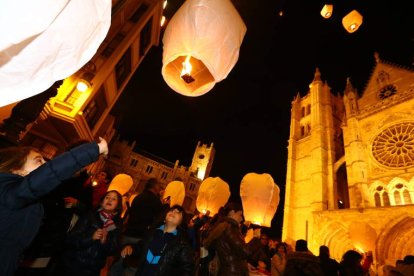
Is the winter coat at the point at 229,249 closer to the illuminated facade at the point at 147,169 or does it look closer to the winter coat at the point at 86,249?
the winter coat at the point at 86,249

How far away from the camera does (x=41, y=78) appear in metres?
1.06

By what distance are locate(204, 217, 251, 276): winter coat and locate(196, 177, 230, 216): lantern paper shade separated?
337 cm

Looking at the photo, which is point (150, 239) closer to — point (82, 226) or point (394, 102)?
point (82, 226)

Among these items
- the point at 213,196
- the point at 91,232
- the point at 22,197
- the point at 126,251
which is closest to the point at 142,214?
the point at 126,251

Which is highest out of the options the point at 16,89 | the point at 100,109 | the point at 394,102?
the point at 394,102

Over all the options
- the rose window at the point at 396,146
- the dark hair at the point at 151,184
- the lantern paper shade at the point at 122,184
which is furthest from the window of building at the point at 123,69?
the rose window at the point at 396,146

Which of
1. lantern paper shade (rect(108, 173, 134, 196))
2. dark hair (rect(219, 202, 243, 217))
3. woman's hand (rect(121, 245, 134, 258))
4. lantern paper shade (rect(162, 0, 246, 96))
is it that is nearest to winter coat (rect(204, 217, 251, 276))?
dark hair (rect(219, 202, 243, 217))

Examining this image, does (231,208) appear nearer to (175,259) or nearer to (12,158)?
(175,259)

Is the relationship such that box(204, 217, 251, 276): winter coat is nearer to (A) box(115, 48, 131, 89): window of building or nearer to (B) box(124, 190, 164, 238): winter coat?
(B) box(124, 190, 164, 238): winter coat

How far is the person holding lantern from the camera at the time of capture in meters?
3.43

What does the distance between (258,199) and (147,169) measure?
31.9m

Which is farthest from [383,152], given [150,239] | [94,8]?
[94,8]

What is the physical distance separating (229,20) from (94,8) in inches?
38.7

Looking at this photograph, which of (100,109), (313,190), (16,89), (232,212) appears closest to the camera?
(16,89)
